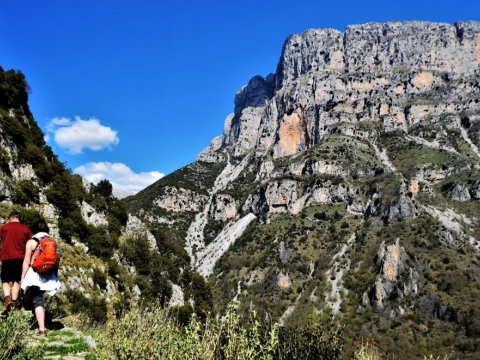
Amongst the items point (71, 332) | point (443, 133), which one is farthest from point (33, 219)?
point (443, 133)

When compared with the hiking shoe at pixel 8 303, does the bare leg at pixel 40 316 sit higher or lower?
lower

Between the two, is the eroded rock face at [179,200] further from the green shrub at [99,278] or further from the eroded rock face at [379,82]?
the green shrub at [99,278]

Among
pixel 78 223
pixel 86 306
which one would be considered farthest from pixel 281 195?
pixel 86 306

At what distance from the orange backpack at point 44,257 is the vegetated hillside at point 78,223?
23.1 feet

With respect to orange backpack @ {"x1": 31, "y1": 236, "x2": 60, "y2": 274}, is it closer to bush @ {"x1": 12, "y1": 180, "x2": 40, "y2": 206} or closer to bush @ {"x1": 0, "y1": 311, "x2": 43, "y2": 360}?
bush @ {"x1": 0, "y1": 311, "x2": 43, "y2": 360}

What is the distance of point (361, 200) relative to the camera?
104 m

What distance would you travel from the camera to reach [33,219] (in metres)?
17.7

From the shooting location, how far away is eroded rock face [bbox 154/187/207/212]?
152 m

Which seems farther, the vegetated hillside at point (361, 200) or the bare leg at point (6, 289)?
the vegetated hillside at point (361, 200)

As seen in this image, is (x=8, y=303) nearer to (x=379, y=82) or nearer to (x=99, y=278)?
(x=99, y=278)

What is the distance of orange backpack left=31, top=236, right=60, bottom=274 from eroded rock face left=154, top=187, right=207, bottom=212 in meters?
144

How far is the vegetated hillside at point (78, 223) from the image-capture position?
1797 centimetres

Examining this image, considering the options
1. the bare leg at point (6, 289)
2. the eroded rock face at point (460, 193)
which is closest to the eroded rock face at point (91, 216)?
the bare leg at point (6, 289)

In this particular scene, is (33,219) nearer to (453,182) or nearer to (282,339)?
(282,339)
